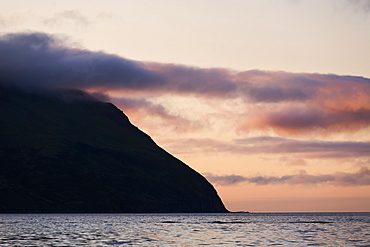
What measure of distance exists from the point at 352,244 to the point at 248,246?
16815mm

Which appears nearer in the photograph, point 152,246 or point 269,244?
point 152,246

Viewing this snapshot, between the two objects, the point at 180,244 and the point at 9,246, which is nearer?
the point at 9,246

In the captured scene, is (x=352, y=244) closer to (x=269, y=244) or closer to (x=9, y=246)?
(x=269, y=244)

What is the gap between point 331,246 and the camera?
90.4 meters

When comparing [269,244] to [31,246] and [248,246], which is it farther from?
[31,246]

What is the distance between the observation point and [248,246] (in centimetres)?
9094

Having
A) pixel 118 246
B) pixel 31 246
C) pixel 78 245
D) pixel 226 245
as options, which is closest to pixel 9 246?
pixel 31 246

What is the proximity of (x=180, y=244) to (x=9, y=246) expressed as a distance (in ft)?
83.8

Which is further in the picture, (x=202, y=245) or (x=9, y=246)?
(x=202, y=245)

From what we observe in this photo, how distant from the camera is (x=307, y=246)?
90875 mm

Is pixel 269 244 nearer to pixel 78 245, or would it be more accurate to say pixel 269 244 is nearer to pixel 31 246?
pixel 78 245

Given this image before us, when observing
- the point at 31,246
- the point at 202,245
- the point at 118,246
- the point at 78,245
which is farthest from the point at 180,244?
the point at 31,246

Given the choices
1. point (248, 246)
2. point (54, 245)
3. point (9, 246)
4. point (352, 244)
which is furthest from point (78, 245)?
point (352, 244)

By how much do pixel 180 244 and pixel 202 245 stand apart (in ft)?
12.1
